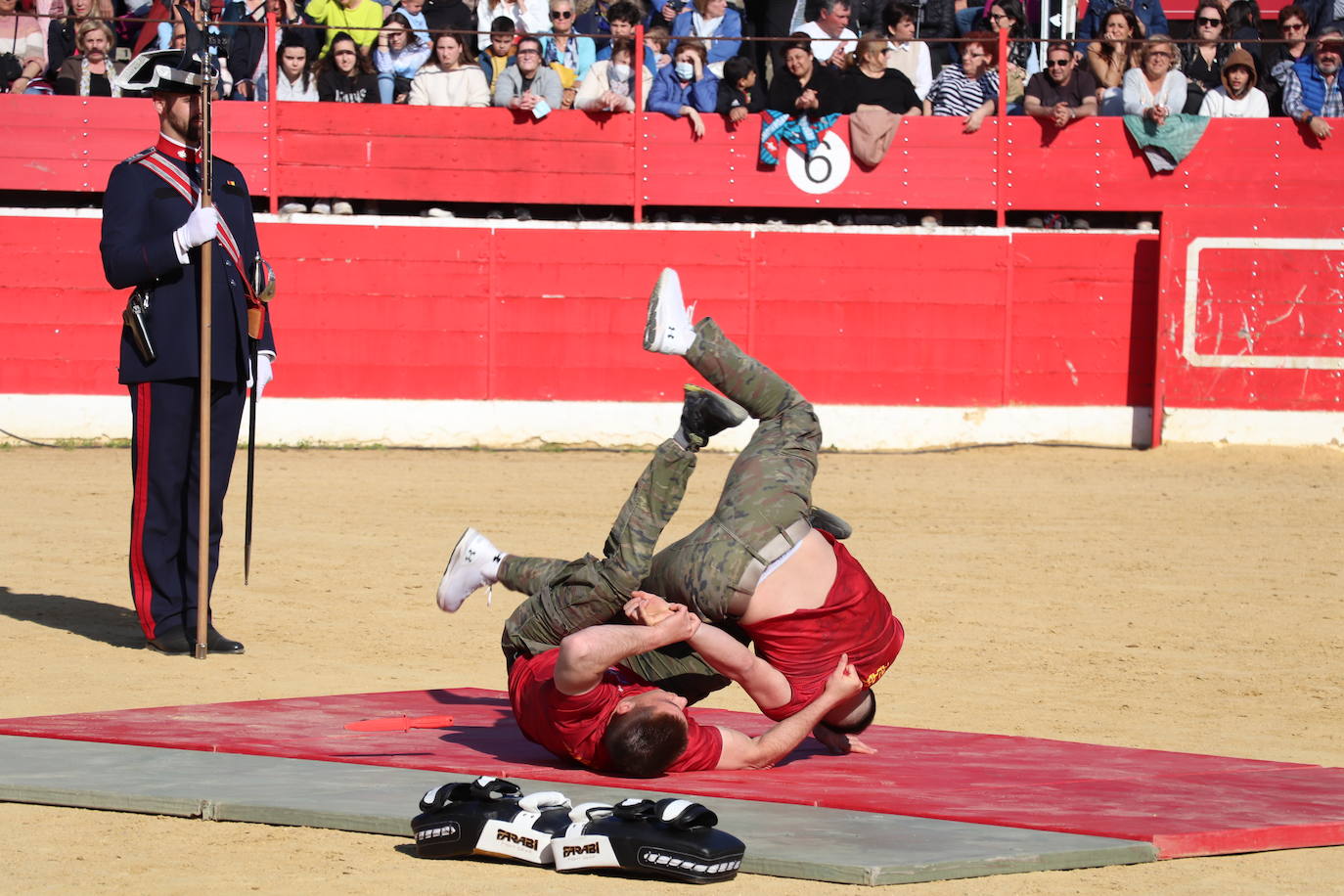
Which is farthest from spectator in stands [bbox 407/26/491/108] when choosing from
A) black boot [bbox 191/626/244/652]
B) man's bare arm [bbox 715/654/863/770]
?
man's bare arm [bbox 715/654/863/770]

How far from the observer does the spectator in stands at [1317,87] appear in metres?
14.4

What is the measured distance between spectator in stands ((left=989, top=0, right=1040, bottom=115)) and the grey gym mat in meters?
10.7

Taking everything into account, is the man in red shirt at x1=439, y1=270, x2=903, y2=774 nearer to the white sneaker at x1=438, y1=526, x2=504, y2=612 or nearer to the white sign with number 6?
the white sneaker at x1=438, y1=526, x2=504, y2=612

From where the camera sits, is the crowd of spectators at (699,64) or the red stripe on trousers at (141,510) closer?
the red stripe on trousers at (141,510)

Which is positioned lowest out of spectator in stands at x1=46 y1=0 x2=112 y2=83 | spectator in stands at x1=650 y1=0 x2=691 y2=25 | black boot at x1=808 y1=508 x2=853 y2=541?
black boot at x1=808 y1=508 x2=853 y2=541

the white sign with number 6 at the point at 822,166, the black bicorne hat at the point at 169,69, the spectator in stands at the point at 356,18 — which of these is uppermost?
the spectator in stands at the point at 356,18

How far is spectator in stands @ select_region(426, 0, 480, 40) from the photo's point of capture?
14930 millimetres

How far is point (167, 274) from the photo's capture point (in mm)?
7523

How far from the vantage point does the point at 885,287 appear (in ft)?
47.8

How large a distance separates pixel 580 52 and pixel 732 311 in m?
2.42

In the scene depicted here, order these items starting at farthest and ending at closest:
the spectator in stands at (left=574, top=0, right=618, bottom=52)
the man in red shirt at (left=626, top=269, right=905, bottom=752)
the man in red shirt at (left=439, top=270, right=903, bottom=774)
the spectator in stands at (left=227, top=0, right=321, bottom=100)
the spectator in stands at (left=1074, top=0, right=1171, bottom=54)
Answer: the spectator in stands at (left=1074, top=0, right=1171, bottom=54), the spectator in stands at (left=574, top=0, right=618, bottom=52), the spectator in stands at (left=227, top=0, right=321, bottom=100), the man in red shirt at (left=626, top=269, right=905, bottom=752), the man in red shirt at (left=439, top=270, right=903, bottom=774)

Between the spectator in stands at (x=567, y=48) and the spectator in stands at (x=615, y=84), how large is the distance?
0.48 feet

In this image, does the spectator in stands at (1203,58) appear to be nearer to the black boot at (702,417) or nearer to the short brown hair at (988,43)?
the short brown hair at (988,43)

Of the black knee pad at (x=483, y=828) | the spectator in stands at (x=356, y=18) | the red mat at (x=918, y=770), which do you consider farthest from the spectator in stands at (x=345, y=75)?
the black knee pad at (x=483, y=828)
